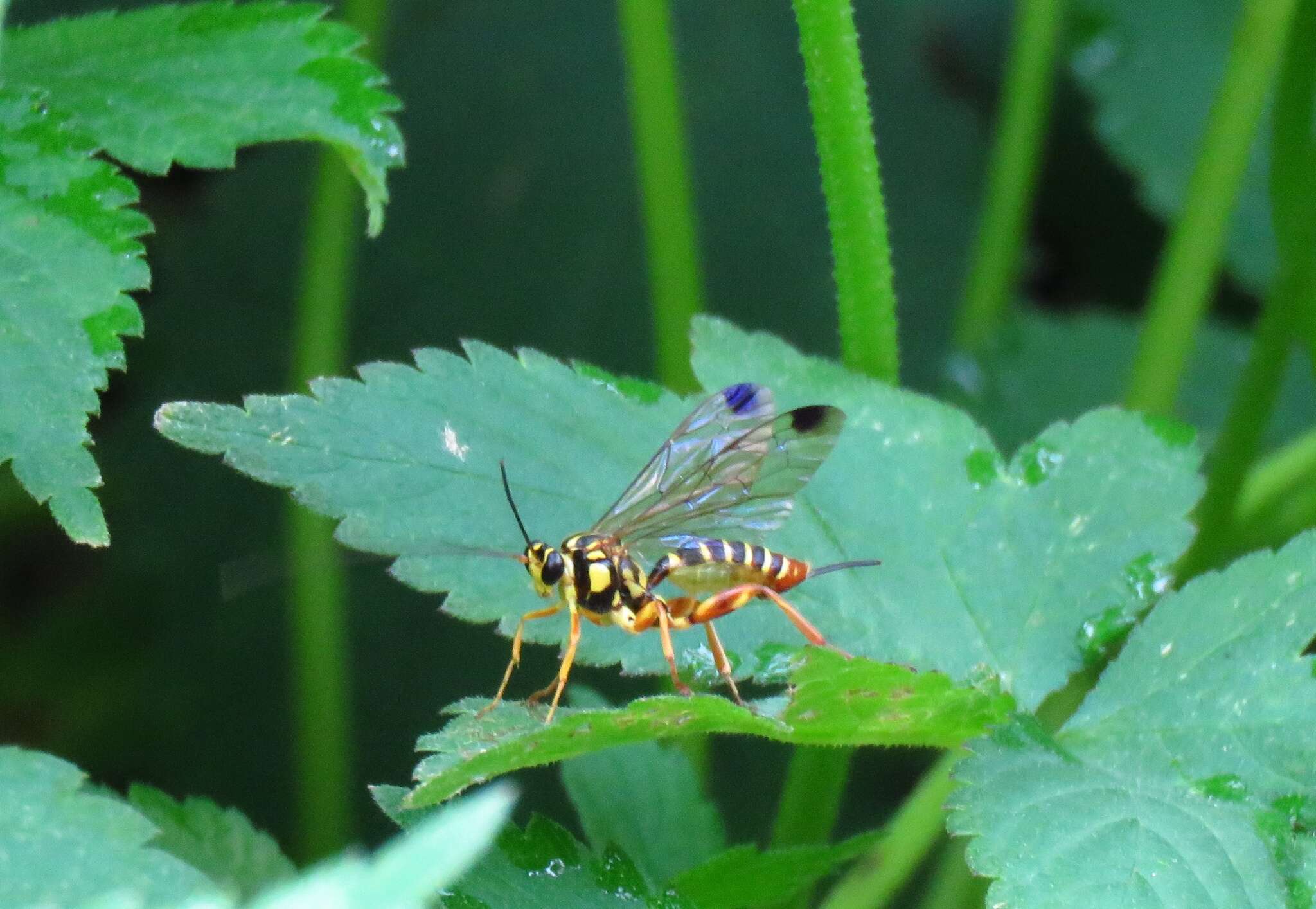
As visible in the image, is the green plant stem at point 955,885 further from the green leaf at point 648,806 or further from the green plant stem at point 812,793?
the green leaf at point 648,806

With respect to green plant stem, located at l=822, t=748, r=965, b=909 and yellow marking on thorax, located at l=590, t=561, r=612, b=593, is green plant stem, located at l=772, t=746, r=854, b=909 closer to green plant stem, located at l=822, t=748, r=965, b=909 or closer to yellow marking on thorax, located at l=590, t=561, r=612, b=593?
green plant stem, located at l=822, t=748, r=965, b=909

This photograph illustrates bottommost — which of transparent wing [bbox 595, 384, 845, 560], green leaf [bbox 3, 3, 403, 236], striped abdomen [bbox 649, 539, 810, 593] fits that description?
striped abdomen [bbox 649, 539, 810, 593]

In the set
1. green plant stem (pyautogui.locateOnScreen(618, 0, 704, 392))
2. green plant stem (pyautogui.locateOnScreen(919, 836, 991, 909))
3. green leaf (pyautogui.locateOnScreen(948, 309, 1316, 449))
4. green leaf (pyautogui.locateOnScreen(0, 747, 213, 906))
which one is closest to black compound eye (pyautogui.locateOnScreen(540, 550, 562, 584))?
green leaf (pyautogui.locateOnScreen(0, 747, 213, 906))

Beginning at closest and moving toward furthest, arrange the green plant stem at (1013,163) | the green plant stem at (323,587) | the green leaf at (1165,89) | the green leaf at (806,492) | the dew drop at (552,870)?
the dew drop at (552,870), the green leaf at (806,492), the green plant stem at (323,587), the green plant stem at (1013,163), the green leaf at (1165,89)

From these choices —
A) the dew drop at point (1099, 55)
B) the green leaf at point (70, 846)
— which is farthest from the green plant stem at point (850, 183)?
the dew drop at point (1099, 55)

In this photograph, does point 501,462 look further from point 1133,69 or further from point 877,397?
point 1133,69

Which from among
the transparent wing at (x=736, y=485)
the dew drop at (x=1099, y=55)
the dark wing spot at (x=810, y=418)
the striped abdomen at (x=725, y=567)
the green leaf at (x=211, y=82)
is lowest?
the striped abdomen at (x=725, y=567)

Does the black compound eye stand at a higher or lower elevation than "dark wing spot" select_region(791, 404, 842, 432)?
lower
